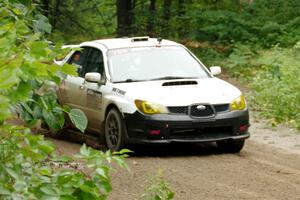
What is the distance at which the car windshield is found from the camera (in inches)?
451

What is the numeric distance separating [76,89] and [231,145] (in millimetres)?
2730

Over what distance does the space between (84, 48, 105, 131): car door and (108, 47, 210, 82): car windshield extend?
25cm

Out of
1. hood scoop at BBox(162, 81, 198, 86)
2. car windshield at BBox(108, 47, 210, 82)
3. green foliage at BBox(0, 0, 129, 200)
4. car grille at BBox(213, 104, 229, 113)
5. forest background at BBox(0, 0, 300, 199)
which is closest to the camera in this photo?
green foliage at BBox(0, 0, 129, 200)

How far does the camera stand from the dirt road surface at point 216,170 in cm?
838

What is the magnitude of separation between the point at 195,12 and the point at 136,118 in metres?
18.4

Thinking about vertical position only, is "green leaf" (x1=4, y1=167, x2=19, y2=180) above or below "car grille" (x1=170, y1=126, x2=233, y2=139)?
above

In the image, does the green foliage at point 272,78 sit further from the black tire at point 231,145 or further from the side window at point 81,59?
the side window at point 81,59

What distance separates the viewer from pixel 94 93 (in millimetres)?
11641

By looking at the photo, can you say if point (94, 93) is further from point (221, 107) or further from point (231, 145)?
point (231, 145)

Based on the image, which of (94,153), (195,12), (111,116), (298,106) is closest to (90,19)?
(195,12)

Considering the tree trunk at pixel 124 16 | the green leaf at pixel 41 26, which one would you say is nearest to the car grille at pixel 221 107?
the green leaf at pixel 41 26

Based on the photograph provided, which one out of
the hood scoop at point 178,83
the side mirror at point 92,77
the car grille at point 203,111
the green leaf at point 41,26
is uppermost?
the green leaf at point 41,26

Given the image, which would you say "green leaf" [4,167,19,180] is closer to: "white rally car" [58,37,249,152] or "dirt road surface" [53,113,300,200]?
"dirt road surface" [53,113,300,200]

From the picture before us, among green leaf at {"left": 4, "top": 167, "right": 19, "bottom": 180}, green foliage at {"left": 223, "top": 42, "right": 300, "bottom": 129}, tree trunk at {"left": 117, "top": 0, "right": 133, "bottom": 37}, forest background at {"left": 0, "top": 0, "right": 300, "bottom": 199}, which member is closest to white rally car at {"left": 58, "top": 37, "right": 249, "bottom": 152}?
forest background at {"left": 0, "top": 0, "right": 300, "bottom": 199}
